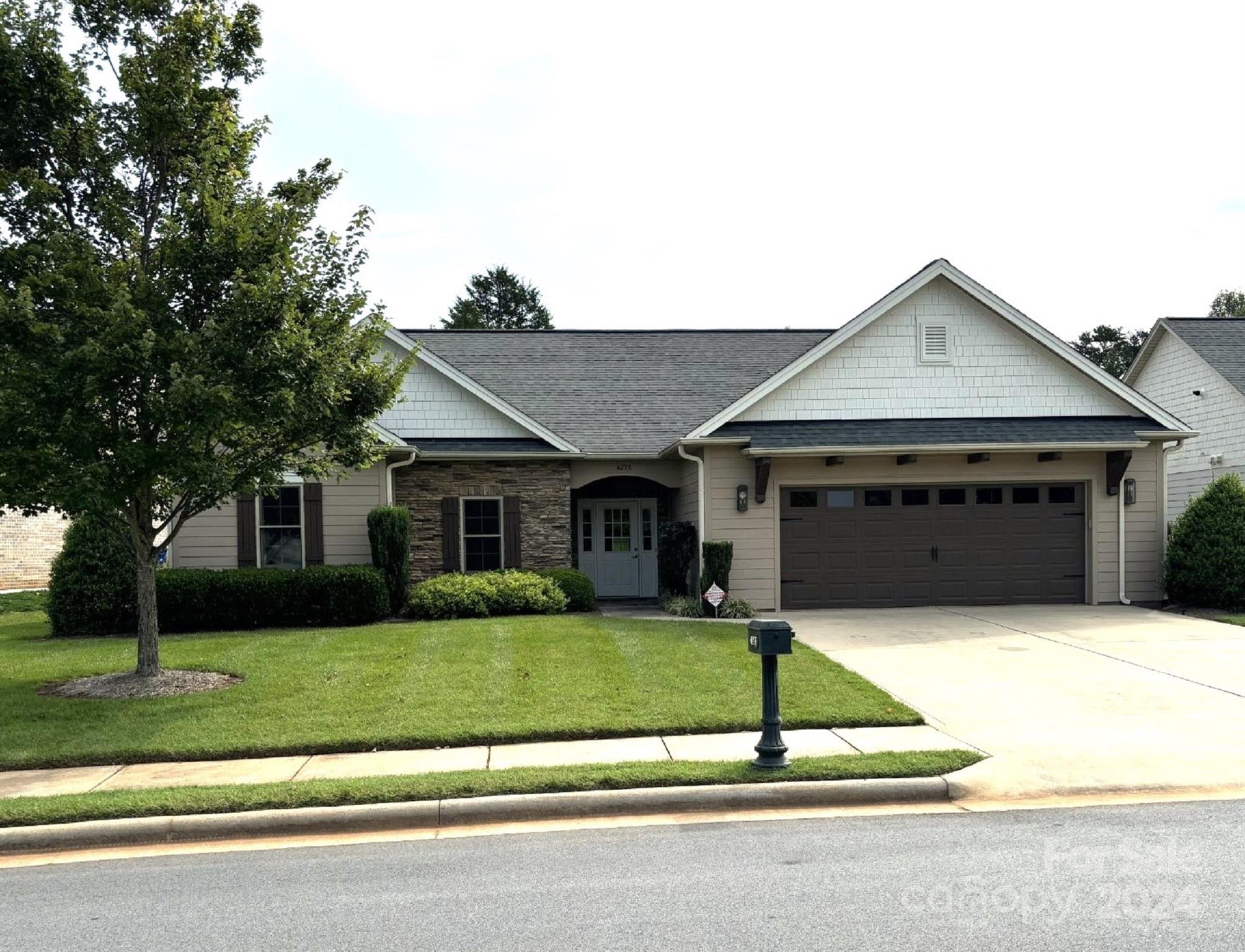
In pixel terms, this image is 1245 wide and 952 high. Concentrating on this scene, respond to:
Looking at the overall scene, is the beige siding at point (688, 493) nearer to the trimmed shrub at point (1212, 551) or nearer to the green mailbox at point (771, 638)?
the trimmed shrub at point (1212, 551)

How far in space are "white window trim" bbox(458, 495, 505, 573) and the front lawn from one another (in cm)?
443

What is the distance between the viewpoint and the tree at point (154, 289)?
9992mm

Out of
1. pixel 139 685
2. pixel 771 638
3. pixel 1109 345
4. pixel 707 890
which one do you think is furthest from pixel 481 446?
Result: pixel 1109 345

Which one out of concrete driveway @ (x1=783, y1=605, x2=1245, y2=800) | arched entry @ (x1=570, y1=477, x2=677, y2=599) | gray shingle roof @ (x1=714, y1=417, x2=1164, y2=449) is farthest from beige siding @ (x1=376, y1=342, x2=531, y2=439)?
concrete driveway @ (x1=783, y1=605, x2=1245, y2=800)

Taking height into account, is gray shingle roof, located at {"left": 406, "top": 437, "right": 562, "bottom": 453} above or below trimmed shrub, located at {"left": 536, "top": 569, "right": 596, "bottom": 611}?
above

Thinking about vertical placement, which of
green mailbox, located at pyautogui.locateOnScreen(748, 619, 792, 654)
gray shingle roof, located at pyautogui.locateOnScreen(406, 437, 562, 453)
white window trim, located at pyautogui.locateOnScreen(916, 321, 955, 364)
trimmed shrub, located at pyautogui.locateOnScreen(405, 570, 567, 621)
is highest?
white window trim, located at pyautogui.locateOnScreen(916, 321, 955, 364)

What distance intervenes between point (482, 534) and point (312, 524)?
308 centimetres

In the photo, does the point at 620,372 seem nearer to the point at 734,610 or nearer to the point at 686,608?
the point at 686,608

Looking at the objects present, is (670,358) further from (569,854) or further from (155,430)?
(569,854)

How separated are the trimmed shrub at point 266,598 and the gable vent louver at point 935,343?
1023 centimetres

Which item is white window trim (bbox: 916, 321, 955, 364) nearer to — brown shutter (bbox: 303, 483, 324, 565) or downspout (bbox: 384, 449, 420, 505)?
downspout (bbox: 384, 449, 420, 505)

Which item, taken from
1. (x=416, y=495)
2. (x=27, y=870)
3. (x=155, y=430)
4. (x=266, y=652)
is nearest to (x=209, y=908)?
(x=27, y=870)

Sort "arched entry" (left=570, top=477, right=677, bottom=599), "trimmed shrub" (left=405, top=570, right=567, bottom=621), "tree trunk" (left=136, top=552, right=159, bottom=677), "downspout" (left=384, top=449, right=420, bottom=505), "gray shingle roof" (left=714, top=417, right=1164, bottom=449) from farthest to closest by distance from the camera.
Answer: "arched entry" (left=570, top=477, right=677, bottom=599)
"downspout" (left=384, top=449, right=420, bottom=505)
"gray shingle roof" (left=714, top=417, right=1164, bottom=449)
"trimmed shrub" (left=405, top=570, right=567, bottom=621)
"tree trunk" (left=136, top=552, right=159, bottom=677)

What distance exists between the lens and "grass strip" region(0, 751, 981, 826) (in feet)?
23.5
